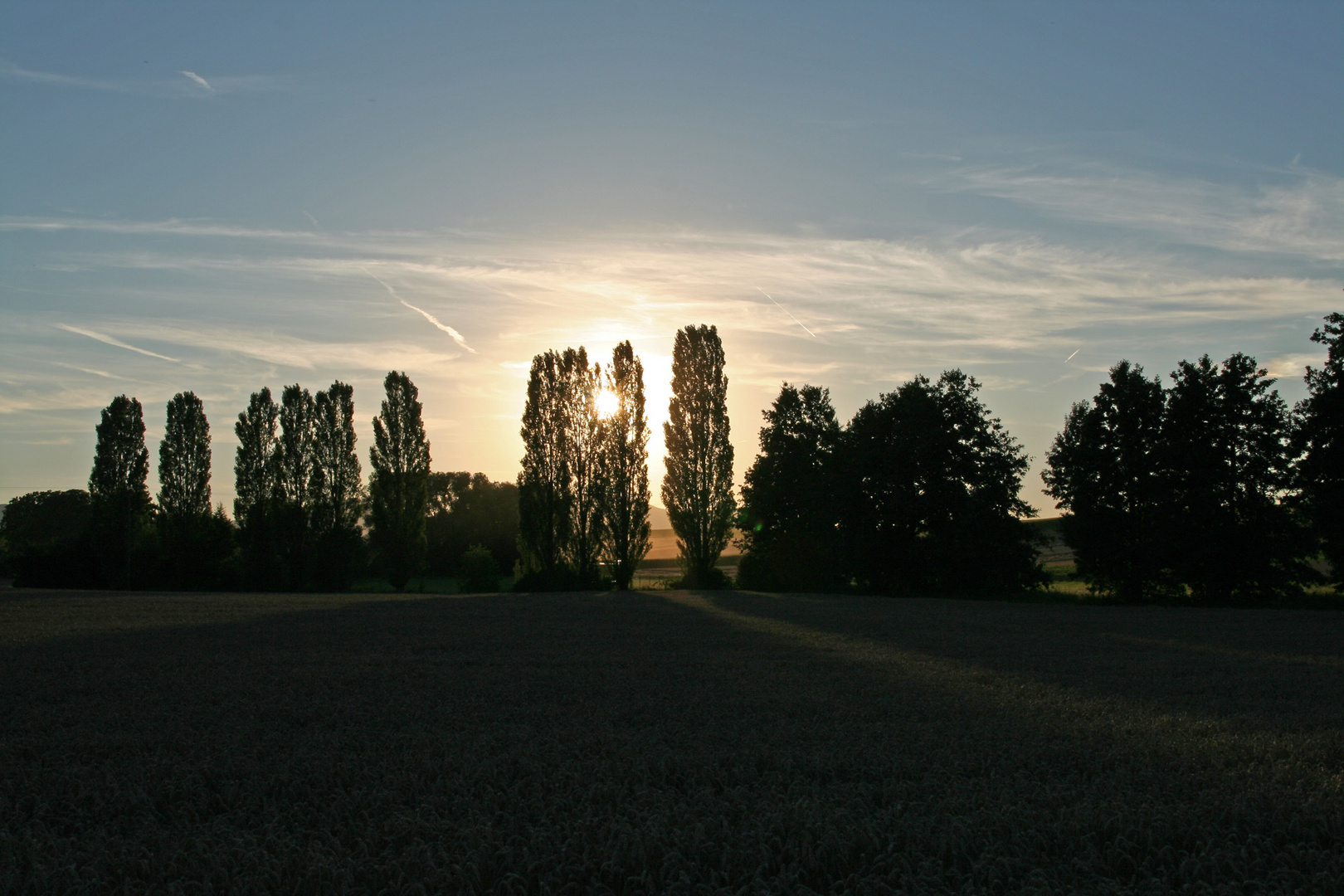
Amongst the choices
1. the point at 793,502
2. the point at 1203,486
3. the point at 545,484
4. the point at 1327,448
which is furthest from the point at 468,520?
the point at 1327,448

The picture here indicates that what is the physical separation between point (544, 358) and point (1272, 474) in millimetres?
33763

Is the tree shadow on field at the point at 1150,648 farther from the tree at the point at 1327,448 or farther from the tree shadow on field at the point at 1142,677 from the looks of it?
the tree at the point at 1327,448

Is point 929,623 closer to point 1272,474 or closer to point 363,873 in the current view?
point 363,873

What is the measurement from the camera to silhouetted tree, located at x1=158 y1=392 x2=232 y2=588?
162 feet

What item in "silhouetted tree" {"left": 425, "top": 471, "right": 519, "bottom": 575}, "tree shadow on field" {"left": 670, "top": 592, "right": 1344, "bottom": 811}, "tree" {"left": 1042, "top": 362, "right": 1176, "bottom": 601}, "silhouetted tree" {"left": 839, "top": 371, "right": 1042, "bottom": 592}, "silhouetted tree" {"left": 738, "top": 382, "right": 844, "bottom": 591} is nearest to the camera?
"tree shadow on field" {"left": 670, "top": 592, "right": 1344, "bottom": 811}

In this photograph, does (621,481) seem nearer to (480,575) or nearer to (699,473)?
(699,473)

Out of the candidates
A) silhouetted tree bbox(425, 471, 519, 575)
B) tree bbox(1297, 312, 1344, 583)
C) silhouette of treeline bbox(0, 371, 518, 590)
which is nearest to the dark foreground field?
tree bbox(1297, 312, 1344, 583)

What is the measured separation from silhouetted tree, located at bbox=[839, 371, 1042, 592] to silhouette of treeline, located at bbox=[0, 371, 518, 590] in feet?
71.6

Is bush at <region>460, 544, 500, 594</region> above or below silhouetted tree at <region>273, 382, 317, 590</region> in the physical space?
below

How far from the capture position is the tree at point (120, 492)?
1914 inches

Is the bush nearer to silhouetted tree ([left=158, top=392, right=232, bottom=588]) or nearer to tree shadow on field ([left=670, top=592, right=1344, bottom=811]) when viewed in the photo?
silhouetted tree ([left=158, top=392, right=232, bottom=588])

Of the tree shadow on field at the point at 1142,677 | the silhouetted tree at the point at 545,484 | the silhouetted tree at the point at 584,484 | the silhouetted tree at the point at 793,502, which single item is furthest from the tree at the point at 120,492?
the tree shadow on field at the point at 1142,677

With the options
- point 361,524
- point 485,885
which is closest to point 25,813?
point 485,885

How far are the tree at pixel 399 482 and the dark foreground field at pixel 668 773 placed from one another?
3900 centimetres
